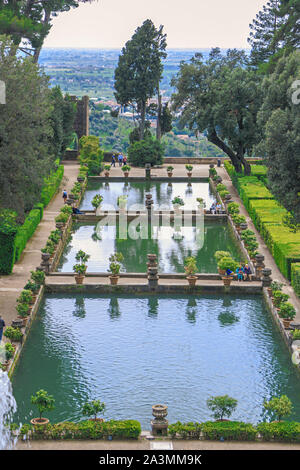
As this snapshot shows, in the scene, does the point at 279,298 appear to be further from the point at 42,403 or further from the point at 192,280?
the point at 42,403

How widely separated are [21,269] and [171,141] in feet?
215

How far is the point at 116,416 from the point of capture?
22.2 m

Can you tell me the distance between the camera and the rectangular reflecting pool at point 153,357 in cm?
2317

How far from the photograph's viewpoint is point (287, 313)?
91.6ft

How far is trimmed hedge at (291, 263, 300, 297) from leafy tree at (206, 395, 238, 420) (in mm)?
10487

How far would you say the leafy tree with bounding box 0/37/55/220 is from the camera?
30.8m

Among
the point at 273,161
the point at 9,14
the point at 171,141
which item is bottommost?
the point at 171,141

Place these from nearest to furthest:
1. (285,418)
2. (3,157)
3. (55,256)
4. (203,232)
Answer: (285,418), (3,157), (55,256), (203,232)

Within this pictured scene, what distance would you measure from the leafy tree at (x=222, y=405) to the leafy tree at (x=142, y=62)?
46.4m

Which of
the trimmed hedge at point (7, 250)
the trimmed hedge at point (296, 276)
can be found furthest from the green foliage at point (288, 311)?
the trimmed hedge at point (7, 250)

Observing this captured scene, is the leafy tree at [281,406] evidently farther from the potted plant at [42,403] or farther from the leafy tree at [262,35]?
the leafy tree at [262,35]

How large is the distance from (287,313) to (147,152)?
115 feet

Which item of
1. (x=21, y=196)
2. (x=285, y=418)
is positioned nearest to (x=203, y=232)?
(x=21, y=196)
